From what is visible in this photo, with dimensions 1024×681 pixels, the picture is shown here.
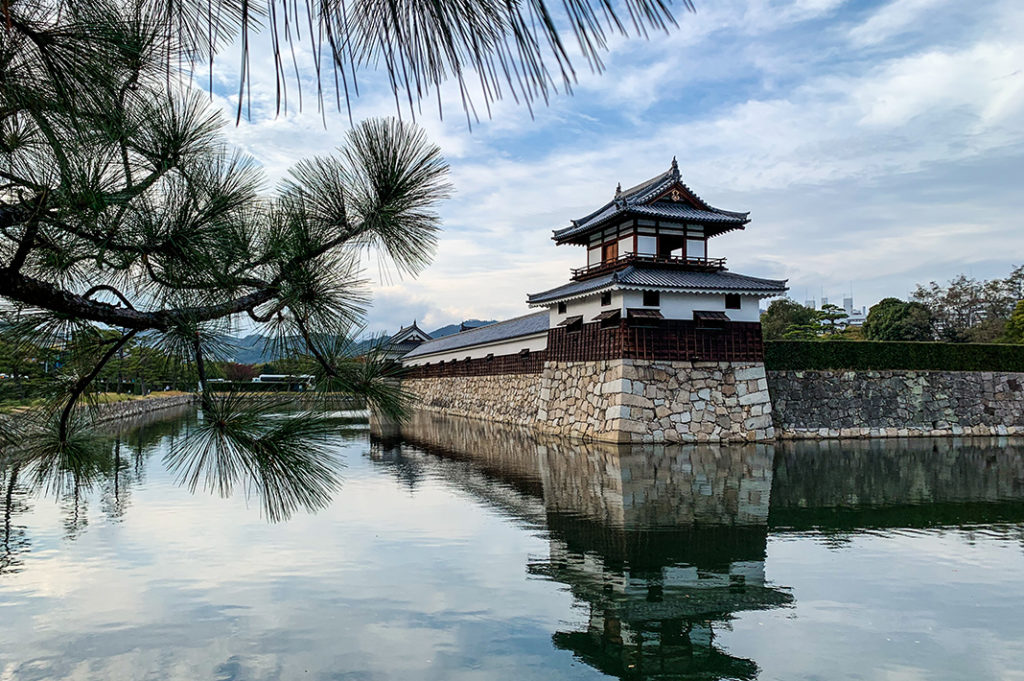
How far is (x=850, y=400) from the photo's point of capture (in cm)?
1703

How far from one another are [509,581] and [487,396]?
17.8 meters

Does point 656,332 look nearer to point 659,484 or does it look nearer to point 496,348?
point 659,484

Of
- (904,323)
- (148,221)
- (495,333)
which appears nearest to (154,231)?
(148,221)

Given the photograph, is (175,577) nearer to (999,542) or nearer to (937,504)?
(999,542)

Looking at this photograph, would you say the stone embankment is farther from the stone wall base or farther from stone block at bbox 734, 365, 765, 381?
stone block at bbox 734, 365, 765, 381

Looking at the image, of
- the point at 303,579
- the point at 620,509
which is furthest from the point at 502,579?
the point at 620,509

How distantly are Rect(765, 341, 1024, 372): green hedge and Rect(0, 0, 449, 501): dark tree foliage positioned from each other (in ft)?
54.5

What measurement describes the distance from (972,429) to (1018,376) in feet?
6.97

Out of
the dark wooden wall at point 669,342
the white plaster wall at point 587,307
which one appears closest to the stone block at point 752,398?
the dark wooden wall at point 669,342

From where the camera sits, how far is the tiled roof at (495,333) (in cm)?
2028

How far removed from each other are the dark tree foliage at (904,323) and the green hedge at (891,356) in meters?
9.50

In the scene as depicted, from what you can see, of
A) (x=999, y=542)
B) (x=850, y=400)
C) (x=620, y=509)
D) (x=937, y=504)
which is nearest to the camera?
(x=999, y=542)

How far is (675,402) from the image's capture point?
14414 millimetres

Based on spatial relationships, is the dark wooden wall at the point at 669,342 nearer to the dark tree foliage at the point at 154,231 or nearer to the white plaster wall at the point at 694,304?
the white plaster wall at the point at 694,304
